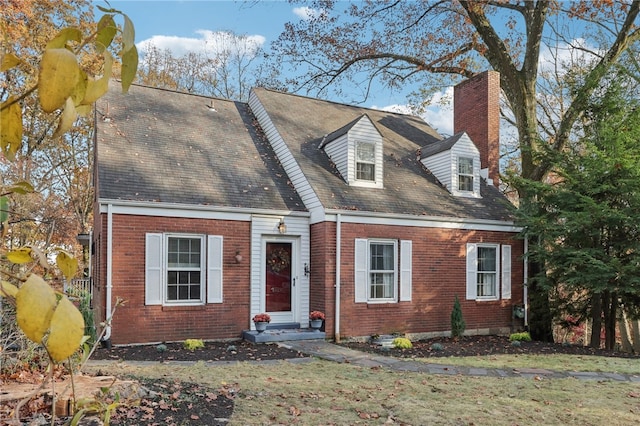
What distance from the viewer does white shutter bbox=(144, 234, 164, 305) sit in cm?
1091

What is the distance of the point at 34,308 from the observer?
71 cm

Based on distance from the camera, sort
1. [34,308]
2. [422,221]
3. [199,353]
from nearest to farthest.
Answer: [34,308] < [199,353] < [422,221]

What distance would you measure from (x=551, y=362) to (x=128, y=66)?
407 inches

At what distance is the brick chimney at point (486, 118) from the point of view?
16.2 m

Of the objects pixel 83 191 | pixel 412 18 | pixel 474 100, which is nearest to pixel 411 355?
pixel 474 100

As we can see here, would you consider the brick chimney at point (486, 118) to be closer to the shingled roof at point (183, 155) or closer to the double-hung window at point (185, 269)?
the shingled roof at point (183, 155)

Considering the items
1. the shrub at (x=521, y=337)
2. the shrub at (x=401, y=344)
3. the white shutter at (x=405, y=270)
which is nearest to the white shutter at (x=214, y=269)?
the shrub at (x=401, y=344)

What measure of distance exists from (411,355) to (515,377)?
2599 millimetres

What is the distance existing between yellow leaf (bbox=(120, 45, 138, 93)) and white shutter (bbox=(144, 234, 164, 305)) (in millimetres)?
10585

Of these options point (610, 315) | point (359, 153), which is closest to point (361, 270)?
point (359, 153)

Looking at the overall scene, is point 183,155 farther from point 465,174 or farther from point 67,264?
point 67,264

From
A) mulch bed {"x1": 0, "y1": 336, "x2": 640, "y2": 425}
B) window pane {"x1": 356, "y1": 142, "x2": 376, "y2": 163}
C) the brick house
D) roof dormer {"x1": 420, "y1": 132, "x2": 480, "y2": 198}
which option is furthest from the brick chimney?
mulch bed {"x1": 0, "y1": 336, "x2": 640, "y2": 425}

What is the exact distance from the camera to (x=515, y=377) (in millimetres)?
8133

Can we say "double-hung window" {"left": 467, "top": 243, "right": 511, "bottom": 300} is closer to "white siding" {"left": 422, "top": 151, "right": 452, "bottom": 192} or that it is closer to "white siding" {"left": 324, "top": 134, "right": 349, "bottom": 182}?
"white siding" {"left": 422, "top": 151, "right": 452, "bottom": 192}
